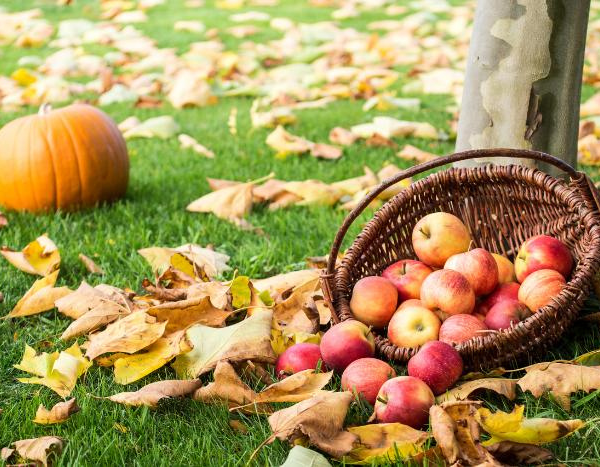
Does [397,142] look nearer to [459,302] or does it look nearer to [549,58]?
[549,58]

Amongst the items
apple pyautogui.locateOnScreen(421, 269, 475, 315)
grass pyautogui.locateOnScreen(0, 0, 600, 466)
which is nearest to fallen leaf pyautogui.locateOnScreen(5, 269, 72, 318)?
grass pyautogui.locateOnScreen(0, 0, 600, 466)

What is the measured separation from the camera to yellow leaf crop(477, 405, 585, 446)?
5.04 feet

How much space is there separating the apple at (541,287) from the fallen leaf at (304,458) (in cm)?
78

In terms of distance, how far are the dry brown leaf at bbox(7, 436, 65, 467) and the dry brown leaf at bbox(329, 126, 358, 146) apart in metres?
3.10

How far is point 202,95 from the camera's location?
19.2 feet

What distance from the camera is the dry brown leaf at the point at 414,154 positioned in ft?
13.2

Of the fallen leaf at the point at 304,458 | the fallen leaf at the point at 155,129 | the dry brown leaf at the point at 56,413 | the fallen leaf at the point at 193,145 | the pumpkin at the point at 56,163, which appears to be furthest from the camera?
the fallen leaf at the point at 155,129

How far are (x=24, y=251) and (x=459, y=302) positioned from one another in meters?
1.61

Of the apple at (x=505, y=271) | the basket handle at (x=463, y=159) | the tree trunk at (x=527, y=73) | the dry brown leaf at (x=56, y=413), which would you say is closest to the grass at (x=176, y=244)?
the dry brown leaf at (x=56, y=413)

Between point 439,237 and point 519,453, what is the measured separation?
0.88m

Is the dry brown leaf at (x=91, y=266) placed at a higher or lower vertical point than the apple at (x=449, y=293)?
lower

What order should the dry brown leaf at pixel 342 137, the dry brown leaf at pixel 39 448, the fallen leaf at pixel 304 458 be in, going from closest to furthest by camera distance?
the fallen leaf at pixel 304 458, the dry brown leaf at pixel 39 448, the dry brown leaf at pixel 342 137

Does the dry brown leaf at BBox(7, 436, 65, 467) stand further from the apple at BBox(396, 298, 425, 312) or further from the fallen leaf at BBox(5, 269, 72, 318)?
the apple at BBox(396, 298, 425, 312)

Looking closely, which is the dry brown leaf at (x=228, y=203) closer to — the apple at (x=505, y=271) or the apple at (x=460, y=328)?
the apple at (x=505, y=271)
